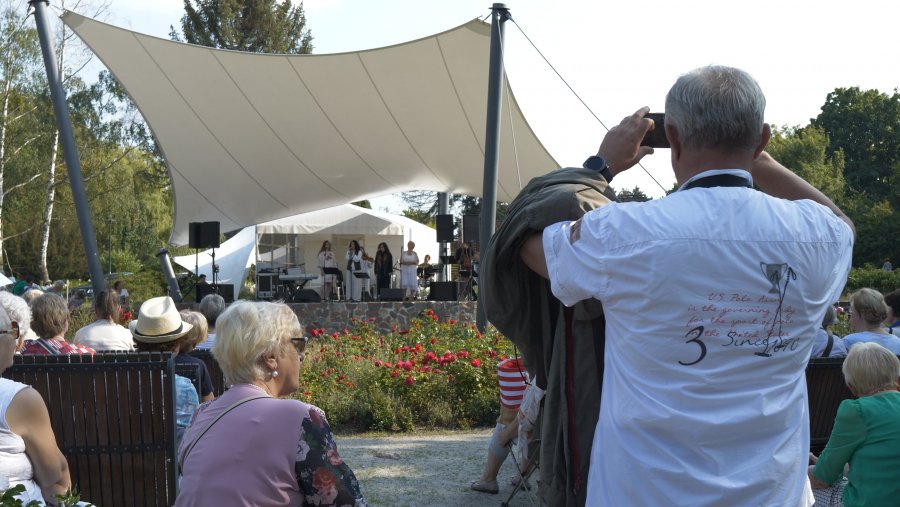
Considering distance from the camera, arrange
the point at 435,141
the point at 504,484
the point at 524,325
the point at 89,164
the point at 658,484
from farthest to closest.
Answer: the point at 89,164 < the point at 435,141 < the point at 504,484 < the point at 524,325 < the point at 658,484

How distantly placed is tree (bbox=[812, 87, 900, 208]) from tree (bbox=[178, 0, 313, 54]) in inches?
1352

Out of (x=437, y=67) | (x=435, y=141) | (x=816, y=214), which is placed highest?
(x=437, y=67)

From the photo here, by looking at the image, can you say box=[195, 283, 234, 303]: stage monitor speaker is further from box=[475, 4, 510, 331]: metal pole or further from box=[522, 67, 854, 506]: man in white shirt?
box=[522, 67, 854, 506]: man in white shirt

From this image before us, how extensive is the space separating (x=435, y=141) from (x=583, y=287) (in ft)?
51.8

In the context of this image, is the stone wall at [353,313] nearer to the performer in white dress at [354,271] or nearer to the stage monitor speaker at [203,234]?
the stage monitor speaker at [203,234]

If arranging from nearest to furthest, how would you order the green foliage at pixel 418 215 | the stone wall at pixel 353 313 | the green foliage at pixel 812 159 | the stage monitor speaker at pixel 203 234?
1. the stone wall at pixel 353 313
2. the stage monitor speaker at pixel 203 234
3. the green foliage at pixel 812 159
4. the green foliage at pixel 418 215

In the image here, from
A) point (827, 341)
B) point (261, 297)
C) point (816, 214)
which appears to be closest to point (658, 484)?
point (816, 214)

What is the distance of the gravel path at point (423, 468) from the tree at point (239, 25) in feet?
108

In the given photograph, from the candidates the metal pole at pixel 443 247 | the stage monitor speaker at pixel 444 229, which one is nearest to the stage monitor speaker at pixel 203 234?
the stage monitor speaker at pixel 444 229

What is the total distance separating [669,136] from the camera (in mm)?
1535

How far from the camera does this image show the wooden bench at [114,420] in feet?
12.1

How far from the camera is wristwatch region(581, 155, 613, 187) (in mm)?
1662

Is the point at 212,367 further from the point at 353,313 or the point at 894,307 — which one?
the point at 353,313

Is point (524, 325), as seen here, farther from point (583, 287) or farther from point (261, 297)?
point (261, 297)
